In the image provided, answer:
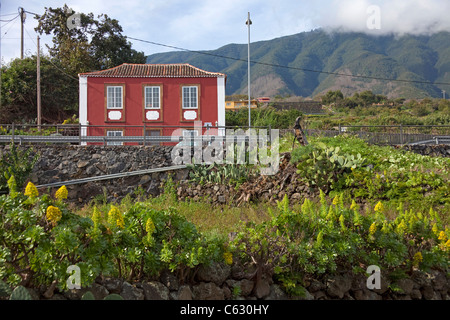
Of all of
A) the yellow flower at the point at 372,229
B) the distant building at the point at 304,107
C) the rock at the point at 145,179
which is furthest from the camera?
the distant building at the point at 304,107

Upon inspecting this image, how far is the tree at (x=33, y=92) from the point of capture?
1214 inches

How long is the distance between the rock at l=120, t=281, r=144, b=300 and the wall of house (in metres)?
21.1

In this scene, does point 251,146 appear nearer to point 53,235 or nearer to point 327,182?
point 327,182

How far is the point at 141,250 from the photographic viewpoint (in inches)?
140

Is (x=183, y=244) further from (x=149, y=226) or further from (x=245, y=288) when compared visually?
(x=245, y=288)

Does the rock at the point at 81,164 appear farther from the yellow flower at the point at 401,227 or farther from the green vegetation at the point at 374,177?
the yellow flower at the point at 401,227

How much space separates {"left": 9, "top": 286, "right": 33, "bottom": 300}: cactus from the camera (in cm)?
290

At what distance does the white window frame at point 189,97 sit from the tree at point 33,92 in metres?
14.2

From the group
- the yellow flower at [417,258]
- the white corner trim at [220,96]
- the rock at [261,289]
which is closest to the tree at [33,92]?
the white corner trim at [220,96]

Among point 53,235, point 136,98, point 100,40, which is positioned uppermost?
point 100,40

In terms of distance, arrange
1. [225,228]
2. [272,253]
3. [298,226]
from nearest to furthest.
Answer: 1. [272,253]
2. [298,226]
3. [225,228]

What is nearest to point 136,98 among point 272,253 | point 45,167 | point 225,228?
point 45,167

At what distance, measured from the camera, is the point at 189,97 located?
24.5 meters
